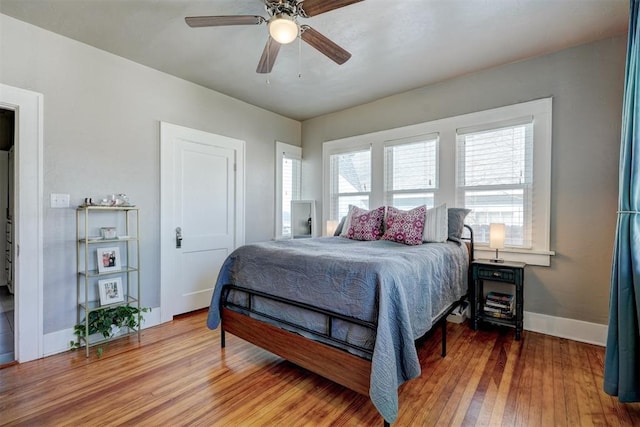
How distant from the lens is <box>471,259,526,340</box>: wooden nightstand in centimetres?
273

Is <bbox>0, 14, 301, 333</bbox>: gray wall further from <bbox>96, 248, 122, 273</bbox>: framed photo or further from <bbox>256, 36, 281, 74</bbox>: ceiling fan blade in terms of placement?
<bbox>256, 36, 281, 74</bbox>: ceiling fan blade

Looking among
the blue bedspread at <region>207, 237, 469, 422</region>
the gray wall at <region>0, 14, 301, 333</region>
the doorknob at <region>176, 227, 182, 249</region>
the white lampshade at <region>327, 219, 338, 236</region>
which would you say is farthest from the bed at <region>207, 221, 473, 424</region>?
the white lampshade at <region>327, 219, 338, 236</region>

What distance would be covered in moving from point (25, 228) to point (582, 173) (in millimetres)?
4746

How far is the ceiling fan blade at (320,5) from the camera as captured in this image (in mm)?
1708

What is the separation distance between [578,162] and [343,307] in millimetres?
2624

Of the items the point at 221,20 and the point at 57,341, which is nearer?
the point at 221,20

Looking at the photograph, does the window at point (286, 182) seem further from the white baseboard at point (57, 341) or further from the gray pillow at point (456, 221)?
the white baseboard at point (57, 341)

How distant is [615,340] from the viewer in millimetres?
1763

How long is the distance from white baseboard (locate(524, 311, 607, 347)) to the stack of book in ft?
0.82

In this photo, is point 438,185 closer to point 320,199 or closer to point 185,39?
point 320,199

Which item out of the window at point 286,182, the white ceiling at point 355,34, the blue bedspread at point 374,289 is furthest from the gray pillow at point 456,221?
the window at point 286,182

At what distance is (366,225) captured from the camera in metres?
3.23

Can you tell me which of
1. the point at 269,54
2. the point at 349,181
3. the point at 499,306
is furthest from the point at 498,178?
the point at 269,54

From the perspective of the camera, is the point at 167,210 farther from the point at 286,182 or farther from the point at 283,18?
the point at 283,18
